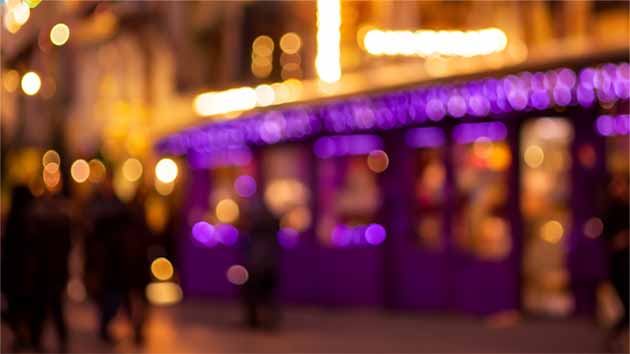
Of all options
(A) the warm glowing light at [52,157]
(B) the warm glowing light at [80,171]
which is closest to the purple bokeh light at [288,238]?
(B) the warm glowing light at [80,171]

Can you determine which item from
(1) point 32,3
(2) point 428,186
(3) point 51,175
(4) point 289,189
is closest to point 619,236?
(1) point 32,3

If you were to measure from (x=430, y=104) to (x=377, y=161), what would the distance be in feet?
5.28

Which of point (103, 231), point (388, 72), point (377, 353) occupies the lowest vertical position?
point (377, 353)

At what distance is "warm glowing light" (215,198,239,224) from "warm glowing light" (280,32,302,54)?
8.22 feet

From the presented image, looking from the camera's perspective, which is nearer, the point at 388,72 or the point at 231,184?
the point at 388,72

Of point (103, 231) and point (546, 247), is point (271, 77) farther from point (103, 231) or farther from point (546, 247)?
point (103, 231)

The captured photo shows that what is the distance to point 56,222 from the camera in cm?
1568

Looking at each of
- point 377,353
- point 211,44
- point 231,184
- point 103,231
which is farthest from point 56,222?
point 211,44

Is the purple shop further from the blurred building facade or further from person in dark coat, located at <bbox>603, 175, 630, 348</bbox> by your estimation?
person in dark coat, located at <bbox>603, 175, 630, 348</bbox>

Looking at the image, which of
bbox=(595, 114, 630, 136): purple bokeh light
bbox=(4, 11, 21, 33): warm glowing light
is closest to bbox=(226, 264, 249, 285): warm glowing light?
bbox=(595, 114, 630, 136): purple bokeh light

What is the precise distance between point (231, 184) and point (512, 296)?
21.3ft

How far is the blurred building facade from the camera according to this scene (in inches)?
784

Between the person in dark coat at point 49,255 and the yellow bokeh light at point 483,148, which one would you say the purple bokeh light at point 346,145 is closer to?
the yellow bokeh light at point 483,148

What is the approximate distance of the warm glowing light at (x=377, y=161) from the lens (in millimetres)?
22438
